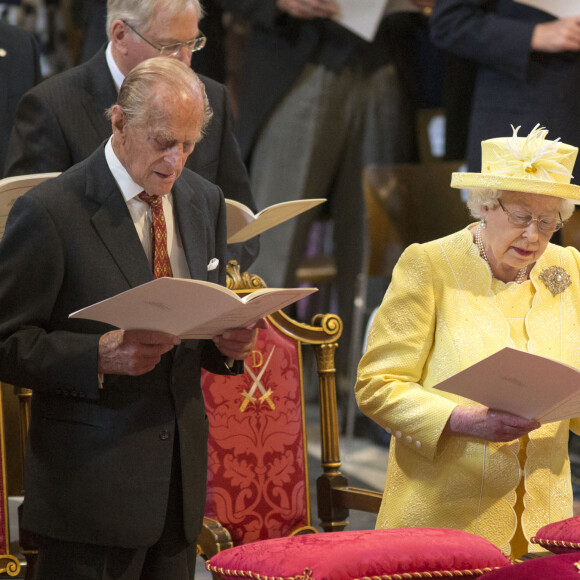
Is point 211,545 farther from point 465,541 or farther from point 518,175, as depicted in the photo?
point 518,175

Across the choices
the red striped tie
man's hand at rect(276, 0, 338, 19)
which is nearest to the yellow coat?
the red striped tie

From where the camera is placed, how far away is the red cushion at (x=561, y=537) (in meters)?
1.99

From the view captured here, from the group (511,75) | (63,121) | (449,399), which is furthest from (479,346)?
(511,75)

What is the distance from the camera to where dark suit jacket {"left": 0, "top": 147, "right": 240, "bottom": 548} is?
189cm

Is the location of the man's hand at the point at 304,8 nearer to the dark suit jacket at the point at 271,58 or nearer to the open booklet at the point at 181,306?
the dark suit jacket at the point at 271,58

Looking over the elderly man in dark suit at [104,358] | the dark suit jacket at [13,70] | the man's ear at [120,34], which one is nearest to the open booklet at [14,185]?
the elderly man in dark suit at [104,358]

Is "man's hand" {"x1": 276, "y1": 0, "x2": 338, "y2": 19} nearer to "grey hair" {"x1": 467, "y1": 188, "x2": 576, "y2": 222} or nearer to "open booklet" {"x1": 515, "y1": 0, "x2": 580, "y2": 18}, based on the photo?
"open booklet" {"x1": 515, "y1": 0, "x2": 580, "y2": 18}

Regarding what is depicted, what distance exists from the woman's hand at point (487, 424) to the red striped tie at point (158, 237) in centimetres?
77

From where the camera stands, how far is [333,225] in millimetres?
5266

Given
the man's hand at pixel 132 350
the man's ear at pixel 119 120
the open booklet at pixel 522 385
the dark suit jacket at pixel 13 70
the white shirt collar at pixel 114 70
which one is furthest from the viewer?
the dark suit jacket at pixel 13 70

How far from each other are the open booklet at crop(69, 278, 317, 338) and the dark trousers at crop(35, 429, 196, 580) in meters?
0.29

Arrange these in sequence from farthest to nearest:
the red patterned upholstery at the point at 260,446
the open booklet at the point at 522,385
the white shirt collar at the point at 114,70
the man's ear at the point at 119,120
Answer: the white shirt collar at the point at 114,70 < the red patterned upholstery at the point at 260,446 < the open booklet at the point at 522,385 < the man's ear at the point at 119,120

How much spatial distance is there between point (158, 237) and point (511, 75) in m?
2.66

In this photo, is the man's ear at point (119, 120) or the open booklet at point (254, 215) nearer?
the man's ear at point (119, 120)
